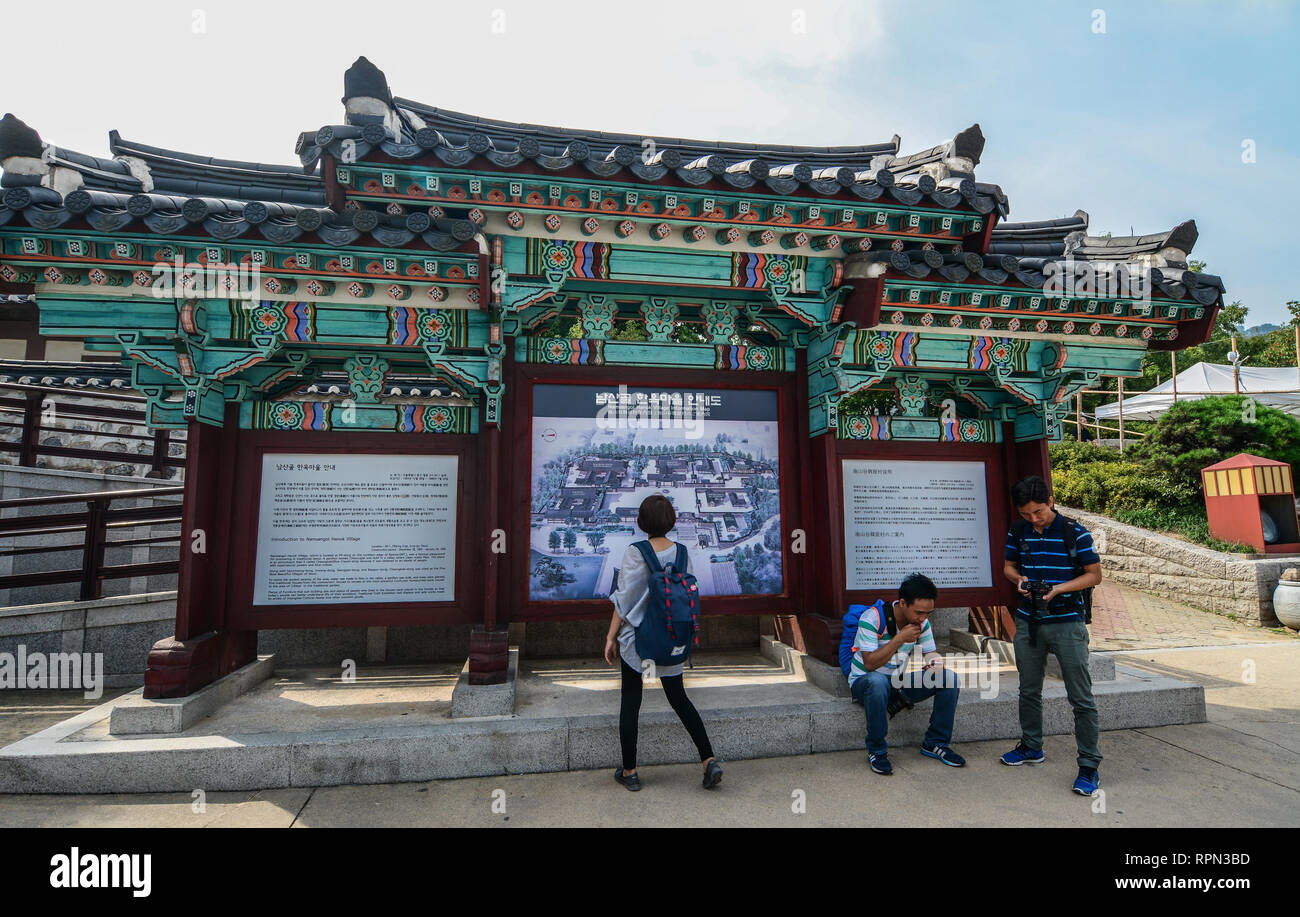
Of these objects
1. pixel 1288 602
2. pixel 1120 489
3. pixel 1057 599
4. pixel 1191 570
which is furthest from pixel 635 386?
pixel 1120 489

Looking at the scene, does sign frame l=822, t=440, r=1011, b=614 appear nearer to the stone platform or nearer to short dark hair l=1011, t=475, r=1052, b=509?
the stone platform

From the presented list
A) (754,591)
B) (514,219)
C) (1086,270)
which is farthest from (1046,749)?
(514,219)

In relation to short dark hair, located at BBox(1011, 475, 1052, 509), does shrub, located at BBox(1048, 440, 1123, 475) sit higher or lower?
higher

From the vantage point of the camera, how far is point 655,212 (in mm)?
4820

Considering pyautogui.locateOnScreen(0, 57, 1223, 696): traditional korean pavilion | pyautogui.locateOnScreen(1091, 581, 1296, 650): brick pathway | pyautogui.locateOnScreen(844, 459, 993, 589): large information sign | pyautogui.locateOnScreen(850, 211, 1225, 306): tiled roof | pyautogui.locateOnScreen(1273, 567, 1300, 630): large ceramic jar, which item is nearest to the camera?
pyautogui.locateOnScreen(0, 57, 1223, 696): traditional korean pavilion

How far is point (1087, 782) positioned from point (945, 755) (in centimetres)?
78

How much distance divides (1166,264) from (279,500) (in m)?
8.13

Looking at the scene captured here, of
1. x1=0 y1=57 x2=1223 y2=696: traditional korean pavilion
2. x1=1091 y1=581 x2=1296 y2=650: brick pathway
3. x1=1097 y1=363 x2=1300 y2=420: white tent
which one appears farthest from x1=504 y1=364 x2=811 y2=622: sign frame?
x1=1097 y1=363 x2=1300 y2=420: white tent

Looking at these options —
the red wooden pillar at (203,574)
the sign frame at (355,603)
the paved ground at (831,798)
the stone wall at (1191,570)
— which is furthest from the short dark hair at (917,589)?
the stone wall at (1191,570)

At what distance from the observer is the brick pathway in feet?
28.9

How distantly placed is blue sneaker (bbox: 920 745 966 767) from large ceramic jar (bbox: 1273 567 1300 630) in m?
8.94

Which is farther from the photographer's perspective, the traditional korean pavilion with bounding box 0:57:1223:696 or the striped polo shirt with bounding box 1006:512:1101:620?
the traditional korean pavilion with bounding box 0:57:1223:696

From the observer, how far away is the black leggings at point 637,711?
150 inches

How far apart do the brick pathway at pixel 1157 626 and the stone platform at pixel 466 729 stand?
4202 millimetres
